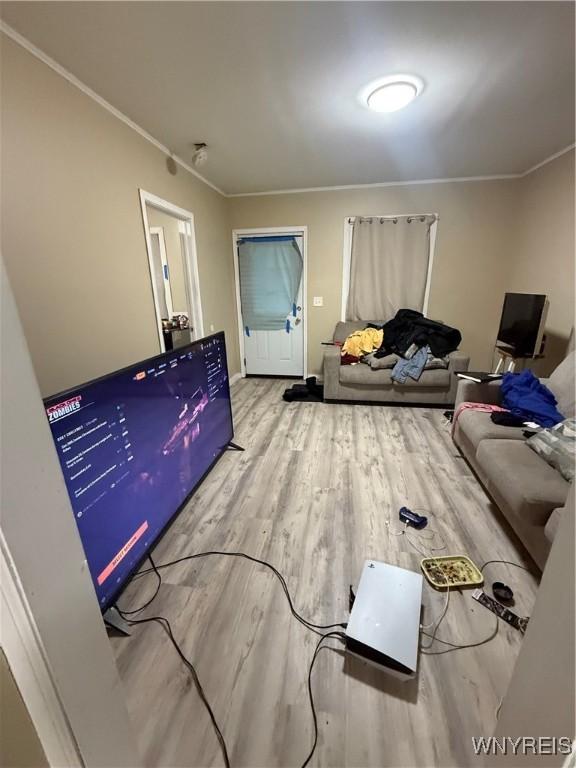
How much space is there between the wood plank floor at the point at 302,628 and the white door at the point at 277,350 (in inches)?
91.0

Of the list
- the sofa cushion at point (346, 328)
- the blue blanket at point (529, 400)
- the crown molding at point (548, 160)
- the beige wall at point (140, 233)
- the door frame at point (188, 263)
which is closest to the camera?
the beige wall at point (140, 233)

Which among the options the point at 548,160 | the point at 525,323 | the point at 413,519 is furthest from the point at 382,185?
the point at 413,519

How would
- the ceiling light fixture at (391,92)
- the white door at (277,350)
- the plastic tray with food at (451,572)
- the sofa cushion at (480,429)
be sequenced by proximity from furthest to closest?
the white door at (277,350) < the sofa cushion at (480,429) < the ceiling light fixture at (391,92) < the plastic tray with food at (451,572)

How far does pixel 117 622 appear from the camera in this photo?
1326 millimetres

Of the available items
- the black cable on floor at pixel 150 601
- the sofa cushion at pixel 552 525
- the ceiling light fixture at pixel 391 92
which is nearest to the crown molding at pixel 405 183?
the ceiling light fixture at pixel 391 92

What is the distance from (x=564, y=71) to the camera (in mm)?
1740

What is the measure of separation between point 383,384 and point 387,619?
8.27 feet

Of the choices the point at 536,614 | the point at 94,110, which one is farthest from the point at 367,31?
the point at 536,614

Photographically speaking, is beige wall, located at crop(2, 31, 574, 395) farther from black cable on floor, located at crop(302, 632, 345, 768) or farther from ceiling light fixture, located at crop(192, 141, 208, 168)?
black cable on floor, located at crop(302, 632, 345, 768)

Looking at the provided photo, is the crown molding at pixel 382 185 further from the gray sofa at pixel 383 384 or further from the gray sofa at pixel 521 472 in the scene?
the gray sofa at pixel 521 472

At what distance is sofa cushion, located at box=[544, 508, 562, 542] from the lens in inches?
51.7

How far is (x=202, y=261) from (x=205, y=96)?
5.58 feet

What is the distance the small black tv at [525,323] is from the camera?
9.16 ft

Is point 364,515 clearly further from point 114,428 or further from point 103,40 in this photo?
point 103,40
